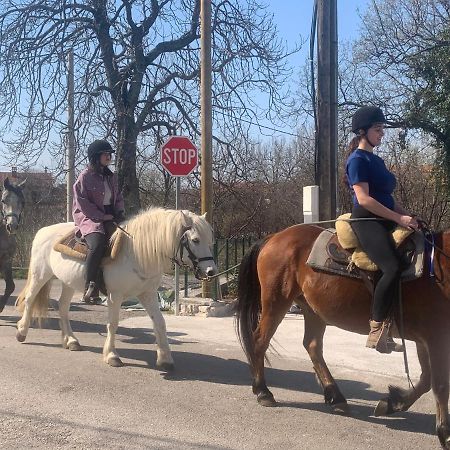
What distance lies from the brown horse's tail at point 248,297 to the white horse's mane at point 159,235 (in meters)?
0.63

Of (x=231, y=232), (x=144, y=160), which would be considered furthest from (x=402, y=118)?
(x=144, y=160)

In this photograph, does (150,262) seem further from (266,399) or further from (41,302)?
(41,302)

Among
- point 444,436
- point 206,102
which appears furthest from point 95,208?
point 444,436

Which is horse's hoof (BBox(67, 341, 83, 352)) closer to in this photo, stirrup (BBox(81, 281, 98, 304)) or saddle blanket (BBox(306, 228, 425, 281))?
stirrup (BBox(81, 281, 98, 304))

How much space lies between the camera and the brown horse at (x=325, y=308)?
4512 millimetres

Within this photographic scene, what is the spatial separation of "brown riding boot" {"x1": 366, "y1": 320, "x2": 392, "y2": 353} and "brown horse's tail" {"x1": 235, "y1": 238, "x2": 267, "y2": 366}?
4.83 feet

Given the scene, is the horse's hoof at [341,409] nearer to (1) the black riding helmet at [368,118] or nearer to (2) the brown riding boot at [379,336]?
(2) the brown riding boot at [379,336]

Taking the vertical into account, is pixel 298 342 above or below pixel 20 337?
below

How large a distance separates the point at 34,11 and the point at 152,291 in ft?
33.6

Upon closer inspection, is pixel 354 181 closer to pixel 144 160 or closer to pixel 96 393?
pixel 96 393

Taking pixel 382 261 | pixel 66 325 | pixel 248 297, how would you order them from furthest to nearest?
1. pixel 66 325
2. pixel 248 297
3. pixel 382 261

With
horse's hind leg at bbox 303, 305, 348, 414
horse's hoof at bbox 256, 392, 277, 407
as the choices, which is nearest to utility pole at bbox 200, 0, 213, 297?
horse's hind leg at bbox 303, 305, 348, 414

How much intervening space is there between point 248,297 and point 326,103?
4498 mm

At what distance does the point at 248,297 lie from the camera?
19.5 feet
